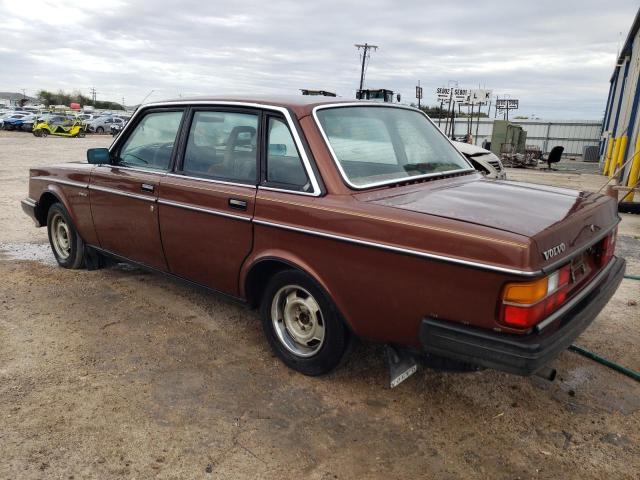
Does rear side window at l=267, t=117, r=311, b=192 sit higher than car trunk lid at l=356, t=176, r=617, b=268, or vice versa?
rear side window at l=267, t=117, r=311, b=192

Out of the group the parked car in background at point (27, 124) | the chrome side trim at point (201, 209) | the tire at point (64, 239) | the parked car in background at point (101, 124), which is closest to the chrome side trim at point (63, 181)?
the tire at point (64, 239)

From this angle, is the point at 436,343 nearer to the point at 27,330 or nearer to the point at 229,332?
the point at 229,332

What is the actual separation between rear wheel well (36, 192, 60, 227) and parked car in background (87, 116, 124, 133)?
40.3 meters

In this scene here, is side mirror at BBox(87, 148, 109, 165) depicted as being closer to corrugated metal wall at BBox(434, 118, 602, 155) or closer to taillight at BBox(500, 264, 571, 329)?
taillight at BBox(500, 264, 571, 329)

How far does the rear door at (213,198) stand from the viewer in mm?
3352

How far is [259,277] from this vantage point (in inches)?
134

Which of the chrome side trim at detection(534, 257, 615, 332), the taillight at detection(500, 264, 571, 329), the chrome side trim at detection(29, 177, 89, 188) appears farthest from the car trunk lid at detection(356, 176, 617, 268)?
the chrome side trim at detection(29, 177, 89, 188)

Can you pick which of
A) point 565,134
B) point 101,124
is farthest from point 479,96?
point 101,124

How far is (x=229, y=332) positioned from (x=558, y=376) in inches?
92.7

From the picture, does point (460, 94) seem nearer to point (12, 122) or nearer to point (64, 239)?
point (64, 239)

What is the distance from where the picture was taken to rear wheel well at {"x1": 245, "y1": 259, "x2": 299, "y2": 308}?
3221 mm

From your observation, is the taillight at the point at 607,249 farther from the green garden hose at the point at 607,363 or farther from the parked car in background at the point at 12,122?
the parked car in background at the point at 12,122

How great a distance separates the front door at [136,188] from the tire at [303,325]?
1.22 meters

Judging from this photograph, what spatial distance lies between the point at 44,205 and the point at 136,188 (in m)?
1.99
